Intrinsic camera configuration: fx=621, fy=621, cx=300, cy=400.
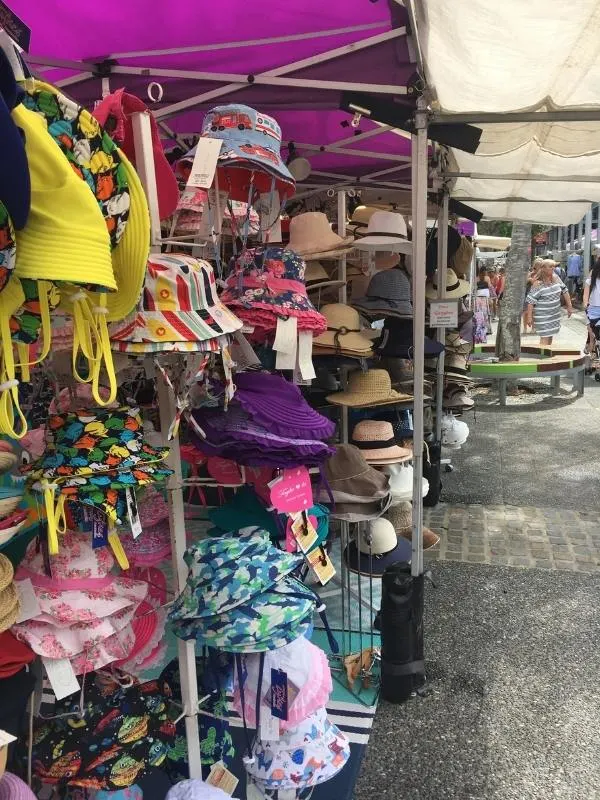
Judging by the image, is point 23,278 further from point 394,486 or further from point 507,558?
point 507,558

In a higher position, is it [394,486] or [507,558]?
[394,486]

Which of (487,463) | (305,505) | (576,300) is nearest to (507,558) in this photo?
(487,463)

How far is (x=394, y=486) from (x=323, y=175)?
3.06 m

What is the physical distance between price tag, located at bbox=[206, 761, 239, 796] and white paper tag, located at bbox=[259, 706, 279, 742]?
0.25 meters

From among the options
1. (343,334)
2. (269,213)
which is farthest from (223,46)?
(343,334)

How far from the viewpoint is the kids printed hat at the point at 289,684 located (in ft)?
6.24

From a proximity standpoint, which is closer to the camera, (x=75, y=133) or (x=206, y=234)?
(x=75, y=133)

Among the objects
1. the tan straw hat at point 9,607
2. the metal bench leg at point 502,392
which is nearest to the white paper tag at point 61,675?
the tan straw hat at point 9,607

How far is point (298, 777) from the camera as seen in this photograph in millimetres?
1994

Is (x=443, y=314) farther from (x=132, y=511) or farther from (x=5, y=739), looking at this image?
(x=5, y=739)

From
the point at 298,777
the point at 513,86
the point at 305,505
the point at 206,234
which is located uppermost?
the point at 513,86

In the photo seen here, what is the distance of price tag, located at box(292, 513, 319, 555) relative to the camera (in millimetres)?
2158

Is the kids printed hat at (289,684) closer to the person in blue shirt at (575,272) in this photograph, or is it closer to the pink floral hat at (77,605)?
the pink floral hat at (77,605)

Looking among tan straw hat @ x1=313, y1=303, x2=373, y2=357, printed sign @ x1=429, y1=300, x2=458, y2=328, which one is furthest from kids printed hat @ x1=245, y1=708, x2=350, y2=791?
printed sign @ x1=429, y1=300, x2=458, y2=328
